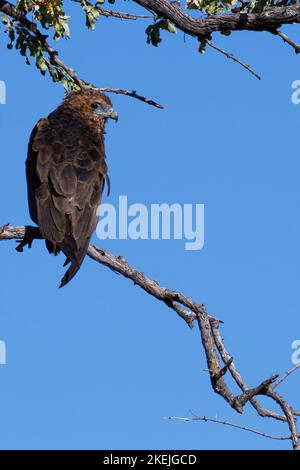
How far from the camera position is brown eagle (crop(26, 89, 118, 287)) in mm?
9039

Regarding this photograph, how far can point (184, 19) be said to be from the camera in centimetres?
871

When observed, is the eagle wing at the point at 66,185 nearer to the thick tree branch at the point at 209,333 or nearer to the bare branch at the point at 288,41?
the thick tree branch at the point at 209,333

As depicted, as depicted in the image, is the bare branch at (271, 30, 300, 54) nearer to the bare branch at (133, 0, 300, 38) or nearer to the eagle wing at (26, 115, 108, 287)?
the bare branch at (133, 0, 300, 38)

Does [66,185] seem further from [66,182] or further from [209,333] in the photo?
[209,333]

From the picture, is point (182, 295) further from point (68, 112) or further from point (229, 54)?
point (68, 112)

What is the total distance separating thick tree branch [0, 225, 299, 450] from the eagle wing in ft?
0.62

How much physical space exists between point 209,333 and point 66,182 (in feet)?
8.33

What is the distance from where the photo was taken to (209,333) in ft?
24.8

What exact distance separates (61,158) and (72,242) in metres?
1.08

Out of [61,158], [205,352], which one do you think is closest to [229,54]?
[61,158]

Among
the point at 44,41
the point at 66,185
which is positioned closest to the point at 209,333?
the point at 66,185

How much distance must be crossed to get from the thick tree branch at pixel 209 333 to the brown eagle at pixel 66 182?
0.19 metres

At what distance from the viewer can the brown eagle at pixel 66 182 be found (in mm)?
9039

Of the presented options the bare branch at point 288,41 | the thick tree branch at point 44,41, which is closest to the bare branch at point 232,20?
the bare branch at point 288,41
